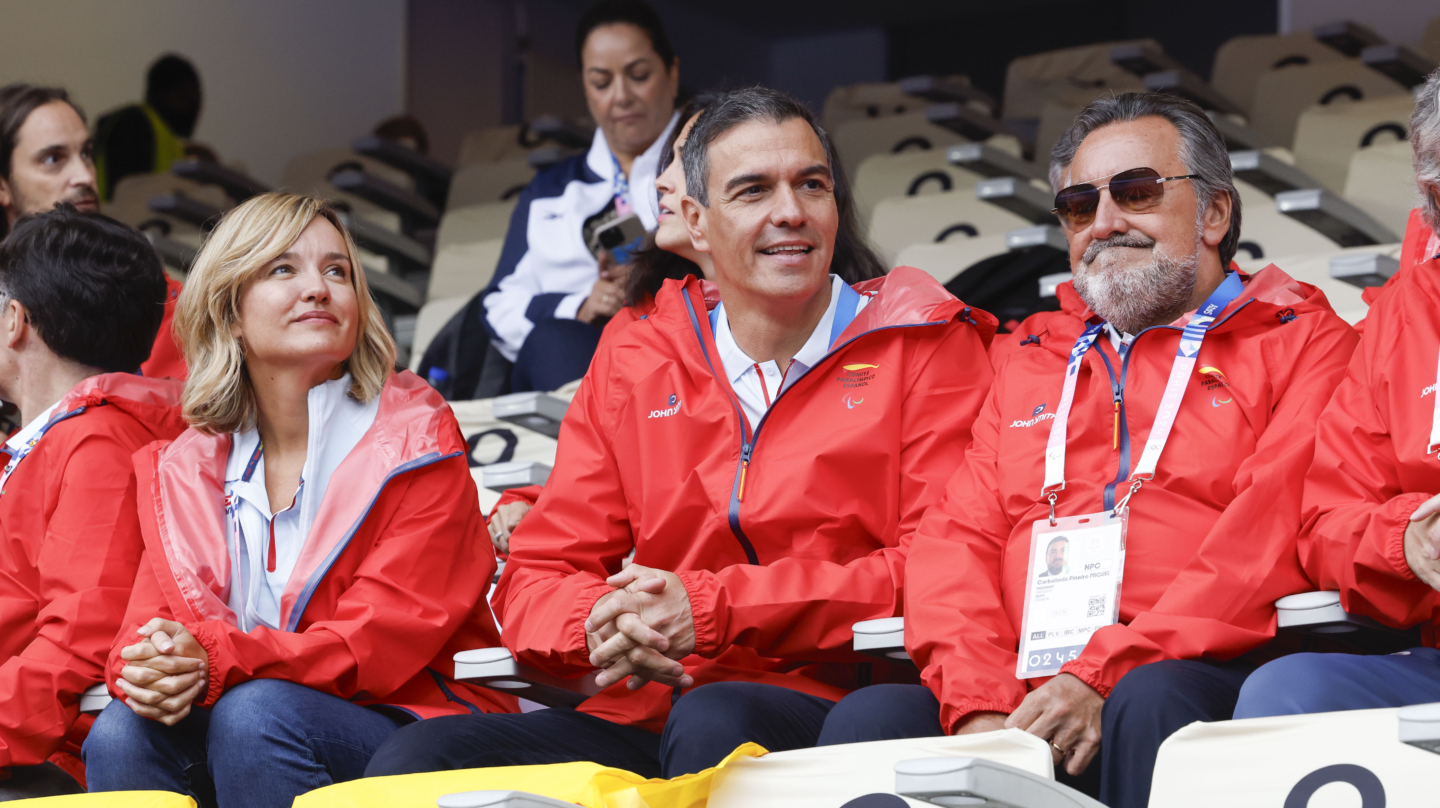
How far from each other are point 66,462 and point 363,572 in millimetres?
536

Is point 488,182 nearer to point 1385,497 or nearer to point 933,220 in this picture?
point 933,220

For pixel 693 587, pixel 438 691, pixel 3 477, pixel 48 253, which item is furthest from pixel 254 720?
pixel 48 253

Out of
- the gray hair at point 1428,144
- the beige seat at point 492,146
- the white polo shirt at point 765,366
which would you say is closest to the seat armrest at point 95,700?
the white polo shirt at point 765,366

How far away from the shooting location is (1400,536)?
1.68 m

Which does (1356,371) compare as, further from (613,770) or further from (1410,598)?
(613,770)

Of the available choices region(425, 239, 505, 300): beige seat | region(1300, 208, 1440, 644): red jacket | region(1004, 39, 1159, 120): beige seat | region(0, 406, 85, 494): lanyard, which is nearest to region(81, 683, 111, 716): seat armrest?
region(0, 406, 85, 494): lanyard

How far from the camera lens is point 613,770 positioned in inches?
61.6

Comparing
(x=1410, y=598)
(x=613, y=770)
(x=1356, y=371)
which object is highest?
(x=1356, y=371)

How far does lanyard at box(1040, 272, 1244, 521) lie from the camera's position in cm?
192

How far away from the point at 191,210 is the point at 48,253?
2185mm

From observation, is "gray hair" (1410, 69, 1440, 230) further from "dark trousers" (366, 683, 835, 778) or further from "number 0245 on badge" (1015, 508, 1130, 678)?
"dark trousers" (366, 683, 835, 778)

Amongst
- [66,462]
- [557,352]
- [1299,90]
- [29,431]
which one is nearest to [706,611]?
[66,462]

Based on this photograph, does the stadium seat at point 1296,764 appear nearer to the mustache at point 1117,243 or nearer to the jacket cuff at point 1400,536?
the jacket cuff at point 1400,536

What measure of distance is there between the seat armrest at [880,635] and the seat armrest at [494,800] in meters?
0.55
